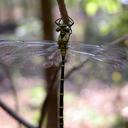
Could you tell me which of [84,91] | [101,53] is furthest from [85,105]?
[101,53]

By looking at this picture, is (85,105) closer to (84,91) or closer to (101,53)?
(84,91)

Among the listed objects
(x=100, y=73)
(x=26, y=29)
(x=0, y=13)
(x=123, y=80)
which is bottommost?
(x=100, y=73)

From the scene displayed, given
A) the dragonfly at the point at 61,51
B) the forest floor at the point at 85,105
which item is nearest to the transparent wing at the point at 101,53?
the dragonfly at the point at 61,51

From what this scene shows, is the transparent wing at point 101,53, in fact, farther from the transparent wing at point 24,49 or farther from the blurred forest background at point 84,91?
the blurred forest background at point 84,91

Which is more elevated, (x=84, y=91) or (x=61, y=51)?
(x=84, y=91)

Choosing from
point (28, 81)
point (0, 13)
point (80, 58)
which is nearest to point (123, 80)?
point (28, 81)

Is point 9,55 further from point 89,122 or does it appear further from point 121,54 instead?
point 89,122
